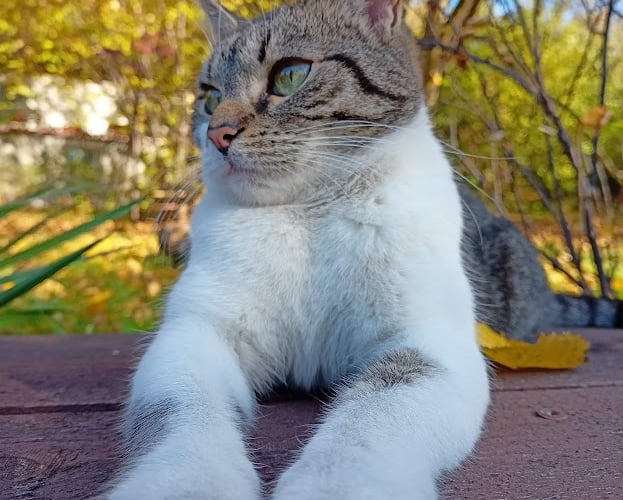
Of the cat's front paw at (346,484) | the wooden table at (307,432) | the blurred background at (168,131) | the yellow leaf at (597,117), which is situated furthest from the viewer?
the blurred background at (168,131)

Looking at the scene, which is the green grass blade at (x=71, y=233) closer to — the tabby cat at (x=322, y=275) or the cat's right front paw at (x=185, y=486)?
the tabby cat at (x=322, y=275)

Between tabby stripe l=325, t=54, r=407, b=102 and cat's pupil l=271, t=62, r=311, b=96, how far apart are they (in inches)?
2.4

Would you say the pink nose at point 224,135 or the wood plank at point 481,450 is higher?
the pink nose at point 224,135

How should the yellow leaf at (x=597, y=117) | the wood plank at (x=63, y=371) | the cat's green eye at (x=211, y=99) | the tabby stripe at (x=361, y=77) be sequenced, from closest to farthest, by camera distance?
the wood plank at (x=63, y=371), the tabby stripe at (x=361, y=77), the cat's green eye at (x=211, y=99), the yellow leaf at (x=597, y=117)

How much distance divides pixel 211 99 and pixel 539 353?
1013 millimetres

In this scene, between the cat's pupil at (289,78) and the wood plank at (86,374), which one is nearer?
the wood plank at (86,374)

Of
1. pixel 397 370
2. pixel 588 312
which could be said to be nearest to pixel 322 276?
pixel 397 370

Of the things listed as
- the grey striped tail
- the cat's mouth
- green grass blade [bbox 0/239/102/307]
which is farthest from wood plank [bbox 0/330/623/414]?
the cat's mouth

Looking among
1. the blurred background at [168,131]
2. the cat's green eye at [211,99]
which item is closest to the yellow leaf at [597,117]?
the blurred background at [168,131]

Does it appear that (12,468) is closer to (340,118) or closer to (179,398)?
(179,398)

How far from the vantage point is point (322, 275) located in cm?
→ 118

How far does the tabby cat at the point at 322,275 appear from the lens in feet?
2.70

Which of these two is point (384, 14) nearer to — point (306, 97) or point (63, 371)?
point (306, 97)

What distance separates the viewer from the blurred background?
7.45 ft
